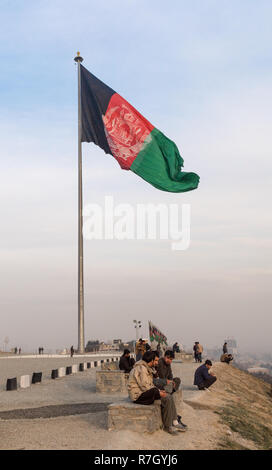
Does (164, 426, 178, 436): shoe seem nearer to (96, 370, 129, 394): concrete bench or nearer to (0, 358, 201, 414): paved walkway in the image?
(0, 358, 201, 414): paved walkway

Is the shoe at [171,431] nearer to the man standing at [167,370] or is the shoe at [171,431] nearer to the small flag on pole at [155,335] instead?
the man standing at [167,370]

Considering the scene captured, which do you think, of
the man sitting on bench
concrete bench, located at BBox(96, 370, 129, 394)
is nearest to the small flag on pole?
concrete bench, located at BBox(96, 370, 129, 394)

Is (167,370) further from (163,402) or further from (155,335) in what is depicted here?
(155,335)

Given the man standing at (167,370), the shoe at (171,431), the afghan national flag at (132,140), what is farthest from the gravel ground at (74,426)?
the afghan national flag at (132,140)

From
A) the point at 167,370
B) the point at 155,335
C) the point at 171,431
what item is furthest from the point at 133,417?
the point at 155,335

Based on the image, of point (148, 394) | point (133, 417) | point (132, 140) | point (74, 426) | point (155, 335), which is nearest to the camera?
point (133, 417)
